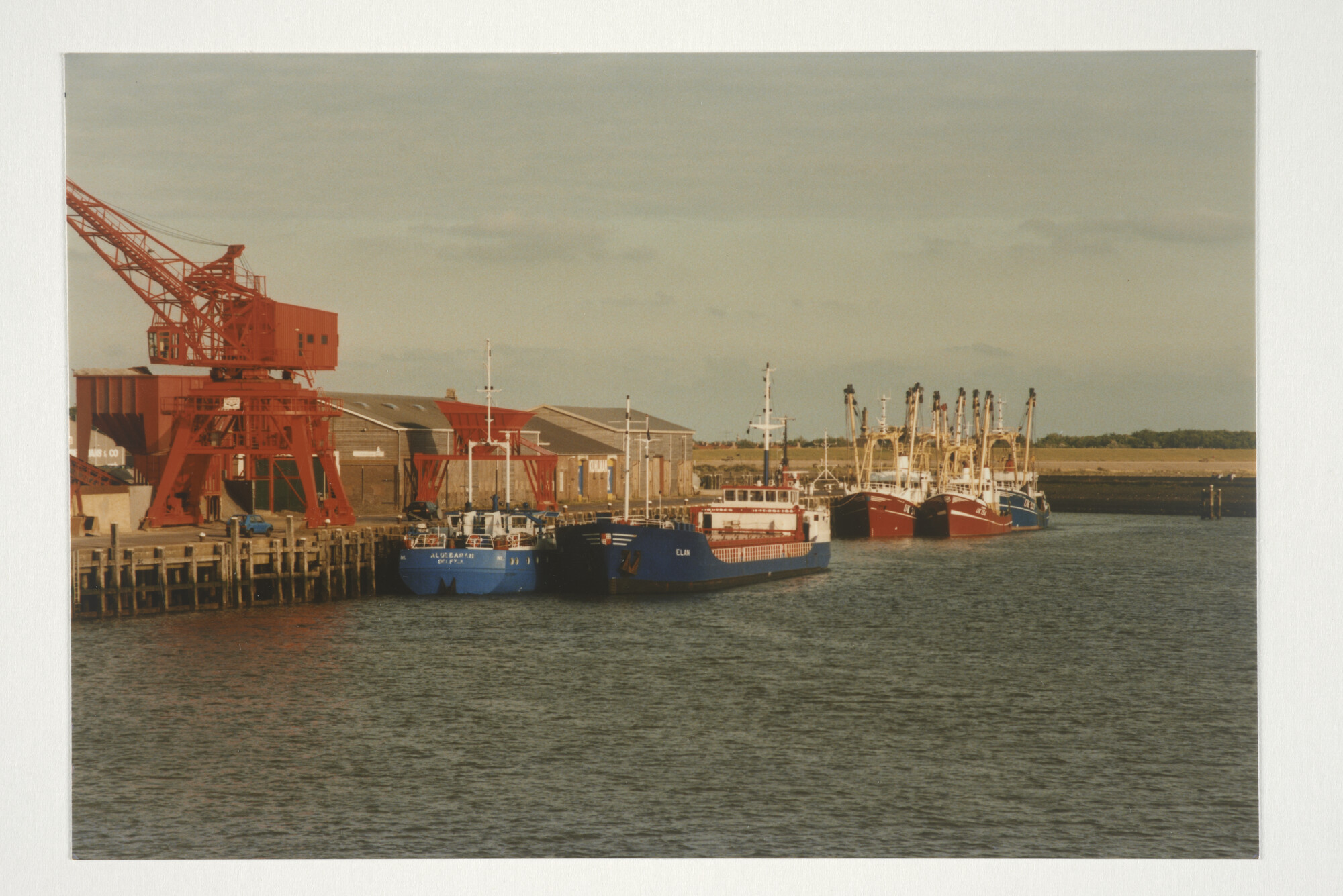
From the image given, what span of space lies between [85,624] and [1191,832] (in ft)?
59.6

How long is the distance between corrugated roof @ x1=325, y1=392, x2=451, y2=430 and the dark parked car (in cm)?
259

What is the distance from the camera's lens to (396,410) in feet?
127

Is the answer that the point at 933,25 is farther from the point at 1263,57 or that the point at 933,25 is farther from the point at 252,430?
the point at 252,430

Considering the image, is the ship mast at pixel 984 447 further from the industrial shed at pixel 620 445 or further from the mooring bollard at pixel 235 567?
the mooring bollard at pixel 235 567

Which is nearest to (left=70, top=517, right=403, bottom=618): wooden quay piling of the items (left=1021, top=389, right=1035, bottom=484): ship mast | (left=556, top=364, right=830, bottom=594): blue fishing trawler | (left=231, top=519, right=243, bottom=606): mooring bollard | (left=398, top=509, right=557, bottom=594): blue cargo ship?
(left=231, top=519, right=243, bottom=606): mooring bollard

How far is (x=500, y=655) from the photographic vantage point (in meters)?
20.4

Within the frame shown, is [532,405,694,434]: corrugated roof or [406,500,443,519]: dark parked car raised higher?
[532,405,694,434]: corrugated roof

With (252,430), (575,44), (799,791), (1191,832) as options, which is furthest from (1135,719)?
(252,430)

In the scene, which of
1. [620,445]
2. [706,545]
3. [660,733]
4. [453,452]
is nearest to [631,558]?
[706,545]

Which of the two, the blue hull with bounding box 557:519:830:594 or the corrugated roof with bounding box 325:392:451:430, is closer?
the blue hull with bounding box 557:519:830:594

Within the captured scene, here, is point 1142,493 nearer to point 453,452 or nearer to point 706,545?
point 453,452

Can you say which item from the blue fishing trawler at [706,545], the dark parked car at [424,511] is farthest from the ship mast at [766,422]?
the dark parked car at [424,511]

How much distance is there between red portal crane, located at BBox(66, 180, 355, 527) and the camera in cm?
2561

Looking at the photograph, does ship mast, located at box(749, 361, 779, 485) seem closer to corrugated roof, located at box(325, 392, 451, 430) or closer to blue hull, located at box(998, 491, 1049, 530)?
corrugated roof, located at box(325, 392, 451, 430)
